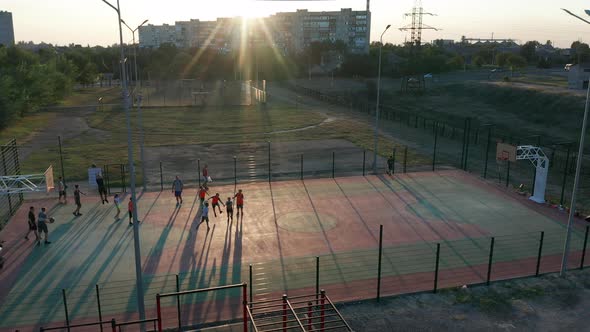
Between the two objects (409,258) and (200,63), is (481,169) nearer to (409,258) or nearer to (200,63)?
(409,258)

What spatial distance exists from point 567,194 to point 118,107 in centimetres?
5576

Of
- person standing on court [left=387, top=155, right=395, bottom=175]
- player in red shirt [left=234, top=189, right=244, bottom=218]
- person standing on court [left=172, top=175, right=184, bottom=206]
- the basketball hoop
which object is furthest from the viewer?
person standing on court [left=387, top=155, right=395, bottom=175]

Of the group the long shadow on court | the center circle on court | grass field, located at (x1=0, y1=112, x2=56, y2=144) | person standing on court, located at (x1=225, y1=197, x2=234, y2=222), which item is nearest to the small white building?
the center circle on court

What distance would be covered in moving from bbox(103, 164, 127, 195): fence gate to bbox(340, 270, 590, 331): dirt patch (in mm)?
16664

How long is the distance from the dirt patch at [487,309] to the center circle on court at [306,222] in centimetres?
642

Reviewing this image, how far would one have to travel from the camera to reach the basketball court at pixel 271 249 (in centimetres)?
1466

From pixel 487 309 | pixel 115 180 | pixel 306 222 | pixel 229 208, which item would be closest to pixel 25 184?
pixel 229 208

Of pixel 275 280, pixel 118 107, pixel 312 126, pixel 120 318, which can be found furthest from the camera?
pixel 118 107

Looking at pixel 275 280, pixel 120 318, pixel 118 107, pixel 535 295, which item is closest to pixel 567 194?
pixel 535 295

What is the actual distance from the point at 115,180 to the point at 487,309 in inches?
878

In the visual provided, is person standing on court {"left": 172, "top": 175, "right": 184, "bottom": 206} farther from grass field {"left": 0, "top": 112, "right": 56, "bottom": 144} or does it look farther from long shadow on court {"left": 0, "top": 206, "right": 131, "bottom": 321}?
grass field {"left": 0, "top": 112, "right": 56, "bottom": 144}

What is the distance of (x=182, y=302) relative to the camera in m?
14.5

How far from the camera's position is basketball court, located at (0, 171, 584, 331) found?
1466 centimetres

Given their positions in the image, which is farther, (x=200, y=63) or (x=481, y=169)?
(x=200, y=63)
